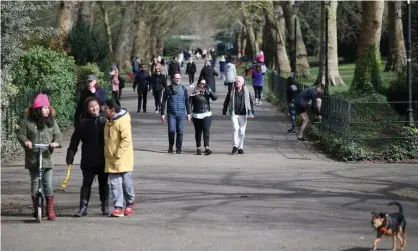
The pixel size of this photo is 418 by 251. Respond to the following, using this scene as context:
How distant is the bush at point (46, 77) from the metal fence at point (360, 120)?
702 cm

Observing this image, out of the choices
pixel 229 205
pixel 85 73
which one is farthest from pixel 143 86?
pixel 229 205

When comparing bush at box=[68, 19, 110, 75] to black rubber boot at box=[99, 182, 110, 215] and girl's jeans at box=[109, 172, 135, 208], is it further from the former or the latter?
girl's jeans at box=[109, 172, 135, 208]

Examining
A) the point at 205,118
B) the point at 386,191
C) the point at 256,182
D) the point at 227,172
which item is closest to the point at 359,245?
the point at 386,191

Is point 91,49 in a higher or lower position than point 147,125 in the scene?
higher

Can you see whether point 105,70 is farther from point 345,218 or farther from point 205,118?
point 345,218

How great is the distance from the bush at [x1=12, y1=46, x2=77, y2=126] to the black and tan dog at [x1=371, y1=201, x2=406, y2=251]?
15.8 m

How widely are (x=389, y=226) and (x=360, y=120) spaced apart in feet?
35.4

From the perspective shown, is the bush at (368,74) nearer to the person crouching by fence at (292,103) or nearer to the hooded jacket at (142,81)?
the person crouching by fence at (292,103)

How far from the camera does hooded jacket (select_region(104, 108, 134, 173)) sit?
11.3 meters

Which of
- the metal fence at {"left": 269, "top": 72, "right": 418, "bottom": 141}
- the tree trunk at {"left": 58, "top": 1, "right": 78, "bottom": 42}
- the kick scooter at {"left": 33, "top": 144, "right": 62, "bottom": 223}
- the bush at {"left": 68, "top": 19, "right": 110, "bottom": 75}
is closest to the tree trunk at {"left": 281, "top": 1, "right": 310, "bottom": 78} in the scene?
the tree trunk at {"left": 58, "top": 1, "right": 78, "bottom": 42}

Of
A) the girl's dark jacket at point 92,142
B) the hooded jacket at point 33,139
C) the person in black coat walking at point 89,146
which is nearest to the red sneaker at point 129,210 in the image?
the person in black coat walking at point 89,146

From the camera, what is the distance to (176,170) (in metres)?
16.5

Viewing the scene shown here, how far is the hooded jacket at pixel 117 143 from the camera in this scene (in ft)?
37.0

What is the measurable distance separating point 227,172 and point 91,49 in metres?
18.6
